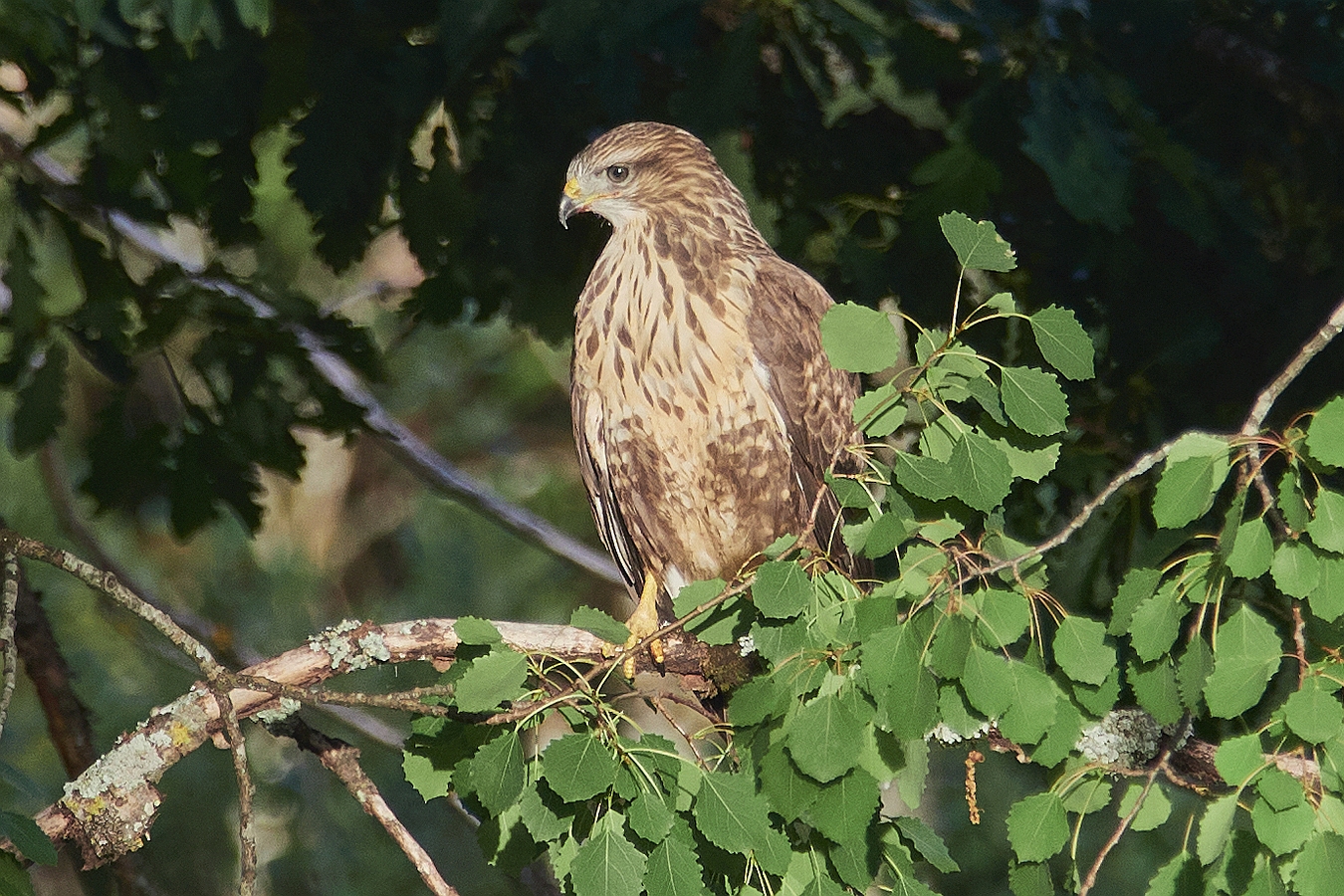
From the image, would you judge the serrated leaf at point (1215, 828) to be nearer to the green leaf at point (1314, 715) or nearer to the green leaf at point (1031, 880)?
the green leaf at point (1314, 715)

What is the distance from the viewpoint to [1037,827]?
6.63 ft

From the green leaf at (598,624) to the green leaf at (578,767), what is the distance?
0.39 m

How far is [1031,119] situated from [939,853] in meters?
1.69

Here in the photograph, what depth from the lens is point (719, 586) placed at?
216 cm

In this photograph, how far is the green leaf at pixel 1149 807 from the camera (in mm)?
2051

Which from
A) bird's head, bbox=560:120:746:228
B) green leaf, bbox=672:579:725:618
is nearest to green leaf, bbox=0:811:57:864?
green leaf, bbox=672:579:725:618

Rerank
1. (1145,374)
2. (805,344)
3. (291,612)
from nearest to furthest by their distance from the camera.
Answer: (805,344) < (1145,374) < (291,612)

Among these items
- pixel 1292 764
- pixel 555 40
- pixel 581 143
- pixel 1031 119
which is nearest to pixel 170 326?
pixel 581 143

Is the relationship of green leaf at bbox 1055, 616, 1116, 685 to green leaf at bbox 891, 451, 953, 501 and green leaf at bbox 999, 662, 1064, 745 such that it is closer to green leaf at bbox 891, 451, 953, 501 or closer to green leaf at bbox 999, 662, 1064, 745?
green leaf at bbox 999, 662, 1064, 745

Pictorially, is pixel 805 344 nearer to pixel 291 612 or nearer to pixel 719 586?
pixel 719 586

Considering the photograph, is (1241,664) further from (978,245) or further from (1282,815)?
(978,245)

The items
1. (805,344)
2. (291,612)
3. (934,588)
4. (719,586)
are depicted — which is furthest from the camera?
(291,612)

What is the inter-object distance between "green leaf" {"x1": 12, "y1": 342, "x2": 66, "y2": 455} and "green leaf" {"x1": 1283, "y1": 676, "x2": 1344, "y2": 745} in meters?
3.32

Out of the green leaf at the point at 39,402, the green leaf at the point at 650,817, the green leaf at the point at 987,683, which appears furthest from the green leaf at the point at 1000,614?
the green leaf at the point at 39,402
